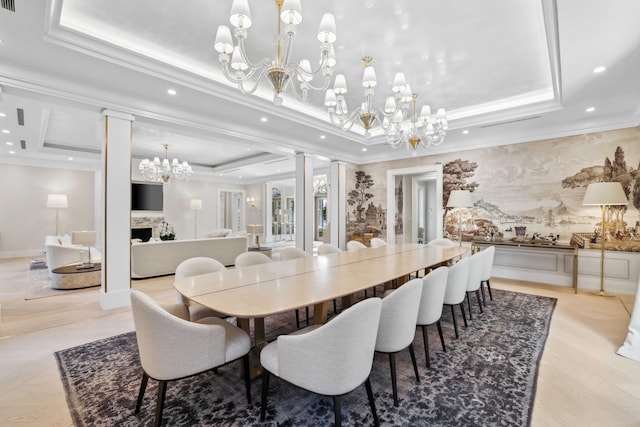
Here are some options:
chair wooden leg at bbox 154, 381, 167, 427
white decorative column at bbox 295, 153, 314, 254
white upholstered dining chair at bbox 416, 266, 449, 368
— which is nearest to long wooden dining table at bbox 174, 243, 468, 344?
white upholstered dining chair at bbox 416, 266, 449, 368

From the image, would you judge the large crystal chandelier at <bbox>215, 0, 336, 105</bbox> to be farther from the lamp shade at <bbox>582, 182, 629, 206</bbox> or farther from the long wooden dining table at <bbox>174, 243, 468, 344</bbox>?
the lamp shade at <bbox>582, 182, 629, 206</bbox>

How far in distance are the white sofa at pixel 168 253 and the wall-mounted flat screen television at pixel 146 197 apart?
324 centimetres

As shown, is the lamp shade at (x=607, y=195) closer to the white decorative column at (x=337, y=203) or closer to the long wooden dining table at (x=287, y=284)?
the long wooden dining table at (x=287, y=284)

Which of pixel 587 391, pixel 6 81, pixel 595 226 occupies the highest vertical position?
pixel 6 81

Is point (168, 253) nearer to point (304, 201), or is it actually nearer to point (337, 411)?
point (304, 201)

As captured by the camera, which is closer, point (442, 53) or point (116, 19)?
point (116, 19)

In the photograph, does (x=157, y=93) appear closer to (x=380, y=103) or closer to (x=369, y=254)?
(x=380, y=103)

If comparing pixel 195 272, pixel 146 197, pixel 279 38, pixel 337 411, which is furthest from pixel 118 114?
pixel 146 197

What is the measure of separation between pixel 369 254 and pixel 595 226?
3.83 meters

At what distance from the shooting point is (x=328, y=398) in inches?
72.7

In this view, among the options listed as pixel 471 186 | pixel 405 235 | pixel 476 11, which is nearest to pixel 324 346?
pixel 476 11

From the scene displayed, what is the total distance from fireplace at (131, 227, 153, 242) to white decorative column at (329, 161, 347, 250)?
574cm

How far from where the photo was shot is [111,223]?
3449 mm

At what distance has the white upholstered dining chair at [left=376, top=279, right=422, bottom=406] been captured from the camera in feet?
5.53
